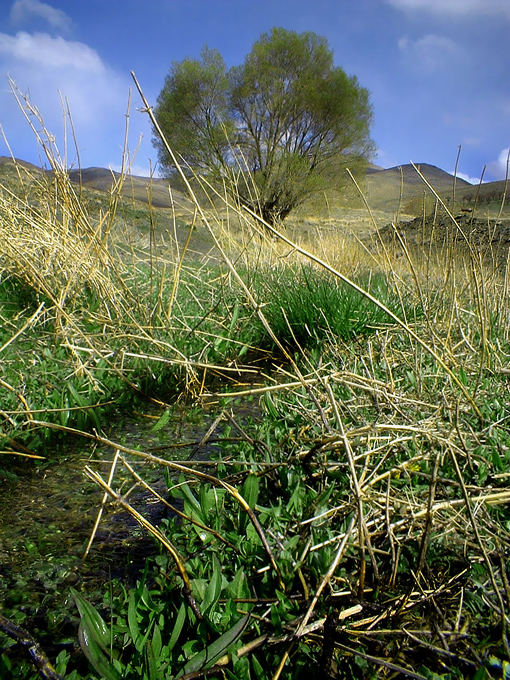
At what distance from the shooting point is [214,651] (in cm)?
96

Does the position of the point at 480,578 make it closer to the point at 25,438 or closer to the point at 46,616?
the point at 46,616

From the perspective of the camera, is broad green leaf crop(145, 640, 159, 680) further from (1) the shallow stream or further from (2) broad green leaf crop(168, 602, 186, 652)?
(1) the shallow stream

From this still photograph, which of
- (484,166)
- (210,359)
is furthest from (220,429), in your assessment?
(484,166)

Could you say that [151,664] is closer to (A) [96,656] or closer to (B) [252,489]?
(A) [96,656]

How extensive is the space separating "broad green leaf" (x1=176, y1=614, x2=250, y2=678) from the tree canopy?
20686 millimetres

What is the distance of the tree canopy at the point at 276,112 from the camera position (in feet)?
67.6

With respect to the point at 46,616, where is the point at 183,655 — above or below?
above

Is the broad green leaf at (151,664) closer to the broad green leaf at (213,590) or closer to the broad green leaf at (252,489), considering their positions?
the broad green leaf at (213,590)

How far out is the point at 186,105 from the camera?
2102 cm

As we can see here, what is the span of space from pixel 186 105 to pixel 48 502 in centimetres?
2224

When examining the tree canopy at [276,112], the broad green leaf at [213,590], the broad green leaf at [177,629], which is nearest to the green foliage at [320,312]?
the broad green leaf at [213,590]

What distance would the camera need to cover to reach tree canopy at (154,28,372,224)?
20.6 meters

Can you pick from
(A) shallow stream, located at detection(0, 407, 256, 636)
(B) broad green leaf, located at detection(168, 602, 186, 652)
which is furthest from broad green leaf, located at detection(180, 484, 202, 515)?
(B) broad green leaf, located at detection(168, 602, 186, 652)

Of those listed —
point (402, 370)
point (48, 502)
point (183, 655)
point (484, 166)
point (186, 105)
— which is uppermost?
point (186, 105)
